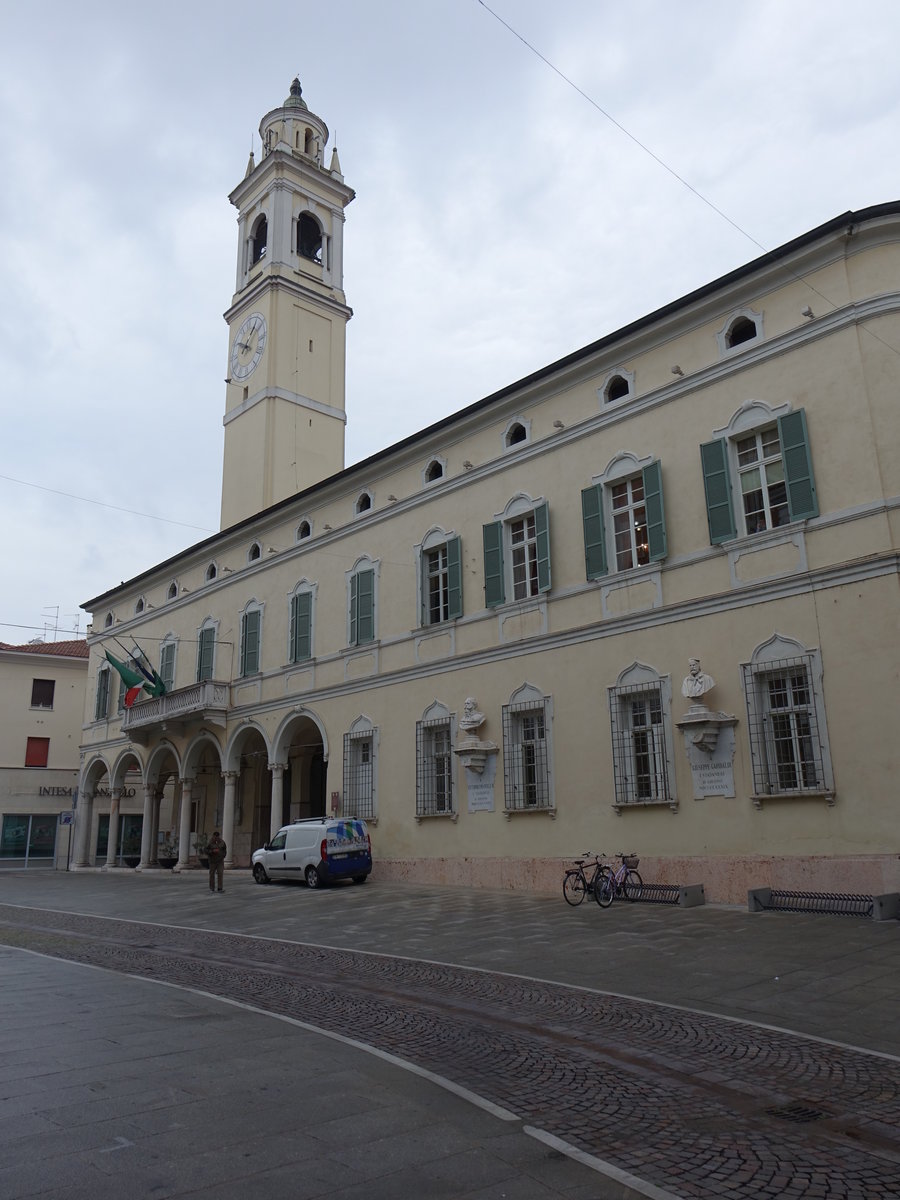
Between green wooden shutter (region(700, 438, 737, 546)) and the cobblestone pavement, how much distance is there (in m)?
9.07

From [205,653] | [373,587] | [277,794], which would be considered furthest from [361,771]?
[205,653]

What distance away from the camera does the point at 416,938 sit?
1325 centimetres

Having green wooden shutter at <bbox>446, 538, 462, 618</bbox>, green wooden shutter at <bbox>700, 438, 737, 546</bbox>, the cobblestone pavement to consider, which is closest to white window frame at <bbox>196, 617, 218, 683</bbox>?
green wooden shutter at <bbox>446, 538, 462, 618</bbox>

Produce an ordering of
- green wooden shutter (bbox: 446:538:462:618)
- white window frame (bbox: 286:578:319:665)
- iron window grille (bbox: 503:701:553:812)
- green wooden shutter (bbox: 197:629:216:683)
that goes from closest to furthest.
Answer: iron window grille (bbox: 503:701:553:812) → green wooden shutter (bbox: 446:538:462:618) → white window frame (bbox: 286:578:319:665) → green wooden shutter (bbox: 197:629:216:683)

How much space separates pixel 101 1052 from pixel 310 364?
3277 centimetres

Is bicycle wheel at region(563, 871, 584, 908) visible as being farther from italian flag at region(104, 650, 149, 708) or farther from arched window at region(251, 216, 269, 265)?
arched window at region(251, 216, 269, 265)

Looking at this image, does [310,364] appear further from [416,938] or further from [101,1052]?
[101,1052]

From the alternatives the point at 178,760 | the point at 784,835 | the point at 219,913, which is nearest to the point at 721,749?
the point at 784,835

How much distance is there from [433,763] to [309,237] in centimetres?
2615

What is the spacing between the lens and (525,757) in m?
19.6

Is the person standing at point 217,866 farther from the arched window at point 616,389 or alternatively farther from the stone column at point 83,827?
the stone column at point 83,827

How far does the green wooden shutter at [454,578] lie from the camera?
2167 centimetres

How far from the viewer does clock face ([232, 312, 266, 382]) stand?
3691 centimetres

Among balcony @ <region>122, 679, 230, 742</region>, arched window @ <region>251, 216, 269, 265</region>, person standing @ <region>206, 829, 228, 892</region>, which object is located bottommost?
person standing @ <region>206, 829, 228, 892</region>
